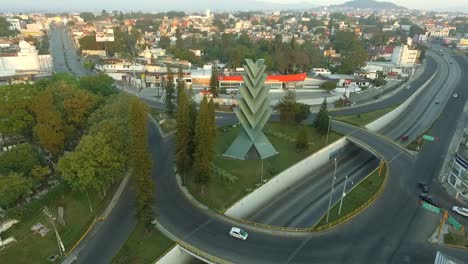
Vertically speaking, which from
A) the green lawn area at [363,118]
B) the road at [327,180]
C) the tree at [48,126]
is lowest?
the road at [327,180]

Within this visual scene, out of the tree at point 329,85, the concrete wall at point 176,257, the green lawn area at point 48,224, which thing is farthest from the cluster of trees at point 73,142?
the tree at point 329,85

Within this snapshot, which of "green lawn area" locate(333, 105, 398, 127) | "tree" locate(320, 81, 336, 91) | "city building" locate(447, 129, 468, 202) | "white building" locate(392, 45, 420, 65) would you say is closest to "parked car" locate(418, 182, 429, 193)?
"city building" locate(447, 129, 468, 202)

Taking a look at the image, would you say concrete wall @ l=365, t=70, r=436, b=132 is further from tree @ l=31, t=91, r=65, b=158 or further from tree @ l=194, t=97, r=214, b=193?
tree @ l=31, t=91, r=65, b=158

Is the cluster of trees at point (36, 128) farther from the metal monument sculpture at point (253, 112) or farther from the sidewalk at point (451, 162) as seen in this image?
the sidewalk at point (451, 162)

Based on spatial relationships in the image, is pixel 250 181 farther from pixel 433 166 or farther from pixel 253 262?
pixel 433 166

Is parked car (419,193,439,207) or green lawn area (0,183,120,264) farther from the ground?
parked car (419,193,439,207)

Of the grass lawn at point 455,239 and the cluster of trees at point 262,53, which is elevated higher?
the cluster of trees at point 262,53
